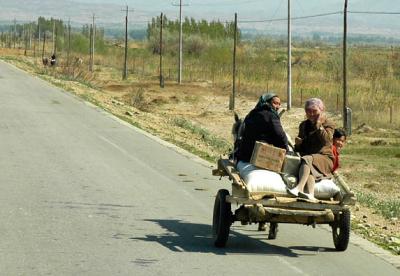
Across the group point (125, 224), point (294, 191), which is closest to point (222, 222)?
point (294, 191)

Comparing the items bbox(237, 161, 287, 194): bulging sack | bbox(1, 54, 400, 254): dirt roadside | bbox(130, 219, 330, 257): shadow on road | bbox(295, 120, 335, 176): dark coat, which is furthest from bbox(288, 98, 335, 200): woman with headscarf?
bbox(1, 54, 400, 254): dirt roadside

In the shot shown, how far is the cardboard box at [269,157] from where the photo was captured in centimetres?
1120

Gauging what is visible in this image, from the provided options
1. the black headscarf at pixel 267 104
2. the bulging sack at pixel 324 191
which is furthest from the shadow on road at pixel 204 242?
the black headscarf at pixel 267 104

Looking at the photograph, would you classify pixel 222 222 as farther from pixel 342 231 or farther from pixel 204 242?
pixel 342 231

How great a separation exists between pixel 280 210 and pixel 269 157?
2.46 ft

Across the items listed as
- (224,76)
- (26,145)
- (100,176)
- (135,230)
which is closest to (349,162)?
(26,145)

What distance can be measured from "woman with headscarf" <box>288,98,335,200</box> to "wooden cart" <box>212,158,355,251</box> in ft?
0.72

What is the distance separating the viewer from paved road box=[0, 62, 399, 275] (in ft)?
33.6

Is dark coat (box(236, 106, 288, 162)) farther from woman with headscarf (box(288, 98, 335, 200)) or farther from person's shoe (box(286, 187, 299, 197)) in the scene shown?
person's shoe (box(286, 187, 299, 197))

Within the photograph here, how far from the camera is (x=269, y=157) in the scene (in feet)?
36.8

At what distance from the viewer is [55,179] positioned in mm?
16734

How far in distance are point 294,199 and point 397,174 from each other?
1508 centimetres

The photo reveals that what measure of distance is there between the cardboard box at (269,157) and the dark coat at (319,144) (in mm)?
386

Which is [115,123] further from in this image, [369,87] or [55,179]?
[369,87]
